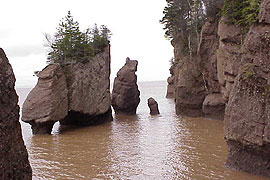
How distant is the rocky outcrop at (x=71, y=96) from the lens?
59.8 feet

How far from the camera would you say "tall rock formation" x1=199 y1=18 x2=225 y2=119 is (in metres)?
22.4

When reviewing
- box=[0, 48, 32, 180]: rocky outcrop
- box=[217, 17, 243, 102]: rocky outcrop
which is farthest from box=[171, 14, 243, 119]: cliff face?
box=[0, 48, 32, 180]: rocky outcrop

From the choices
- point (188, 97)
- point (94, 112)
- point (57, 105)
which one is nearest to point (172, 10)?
point (188, 97)

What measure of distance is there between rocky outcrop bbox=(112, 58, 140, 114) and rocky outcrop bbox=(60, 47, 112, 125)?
505cm

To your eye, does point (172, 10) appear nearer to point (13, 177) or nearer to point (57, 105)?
point (57, 105)

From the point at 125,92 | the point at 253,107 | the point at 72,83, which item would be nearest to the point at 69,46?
the point at 72,83

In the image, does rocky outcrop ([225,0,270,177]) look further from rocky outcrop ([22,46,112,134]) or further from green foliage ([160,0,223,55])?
green foliage ([160,0,223,55])

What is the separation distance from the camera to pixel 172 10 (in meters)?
28.8

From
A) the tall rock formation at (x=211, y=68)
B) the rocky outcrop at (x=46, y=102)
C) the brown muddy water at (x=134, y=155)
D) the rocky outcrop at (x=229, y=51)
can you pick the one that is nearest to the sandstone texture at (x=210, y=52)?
the tall rock formation at (x=211, y=68)

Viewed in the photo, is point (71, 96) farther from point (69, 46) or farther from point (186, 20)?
point (186, 20)

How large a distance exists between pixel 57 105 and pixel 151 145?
804 centimetres

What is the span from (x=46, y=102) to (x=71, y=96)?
2.59 meters

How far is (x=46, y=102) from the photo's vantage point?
18203 mm

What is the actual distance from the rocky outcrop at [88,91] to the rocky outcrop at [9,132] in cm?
1606
